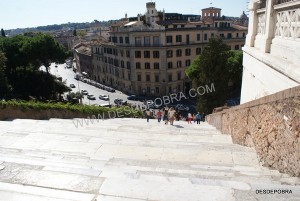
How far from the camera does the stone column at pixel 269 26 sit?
6.63 m

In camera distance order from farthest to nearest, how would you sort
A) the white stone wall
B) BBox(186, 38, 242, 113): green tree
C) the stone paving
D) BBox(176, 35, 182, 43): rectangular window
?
1. BBox(176, 35, 182, 43): rectangular window
2. BBox(186, 38, 242, 113): green tree
3. the white stone wall
4. the stone paving

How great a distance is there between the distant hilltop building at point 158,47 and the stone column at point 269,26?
33.6 m

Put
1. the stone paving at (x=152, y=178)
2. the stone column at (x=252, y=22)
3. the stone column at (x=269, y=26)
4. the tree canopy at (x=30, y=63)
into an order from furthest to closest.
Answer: the tree canopy at (x=30, y=63)
the stone column at (x=252, y=22)
the stone column at (x=269, y=26)
the stone paving at (x=152, y=178)

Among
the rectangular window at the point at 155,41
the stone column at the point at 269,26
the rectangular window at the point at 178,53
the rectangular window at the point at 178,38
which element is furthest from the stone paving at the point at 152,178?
the rectangular window at the point at 178,53

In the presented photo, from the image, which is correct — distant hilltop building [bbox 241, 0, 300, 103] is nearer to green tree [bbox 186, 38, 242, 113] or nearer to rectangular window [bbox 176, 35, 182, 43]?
green tree [bbox 186, 38, 242, 113]

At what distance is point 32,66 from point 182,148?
1345 inches

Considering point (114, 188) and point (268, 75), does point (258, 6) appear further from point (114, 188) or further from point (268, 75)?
point (114, 188)

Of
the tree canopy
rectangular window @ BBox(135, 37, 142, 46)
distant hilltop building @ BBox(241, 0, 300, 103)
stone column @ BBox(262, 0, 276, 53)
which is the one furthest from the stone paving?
rectangular window @ BBox(135, 37, 142, 46)

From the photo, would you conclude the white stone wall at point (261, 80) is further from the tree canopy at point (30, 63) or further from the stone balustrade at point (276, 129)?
the tree canopy at point (30, 63)

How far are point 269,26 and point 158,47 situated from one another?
34.2 m

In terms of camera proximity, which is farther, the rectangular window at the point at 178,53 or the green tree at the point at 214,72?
the rectangular window at the point at 178,53

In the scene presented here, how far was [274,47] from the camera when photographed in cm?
654

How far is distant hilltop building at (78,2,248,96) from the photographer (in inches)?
1597

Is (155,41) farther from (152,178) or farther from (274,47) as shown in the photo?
(152,178)
